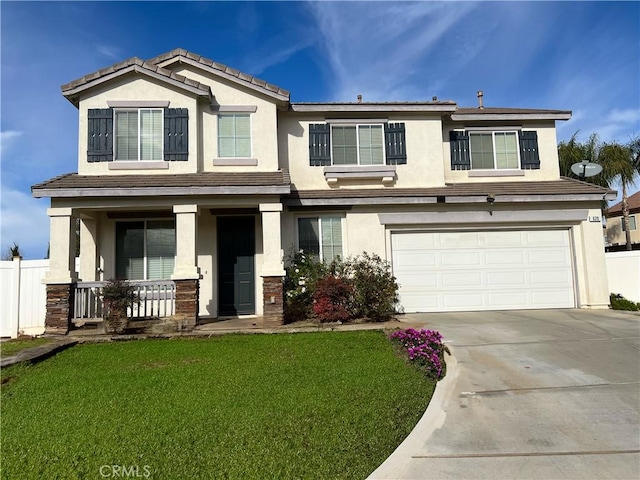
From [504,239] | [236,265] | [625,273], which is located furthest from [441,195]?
[625,273]

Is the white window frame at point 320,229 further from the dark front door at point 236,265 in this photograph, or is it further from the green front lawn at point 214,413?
the green front lawn at point 214,413

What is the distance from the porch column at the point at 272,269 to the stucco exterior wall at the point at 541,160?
19.8 ft

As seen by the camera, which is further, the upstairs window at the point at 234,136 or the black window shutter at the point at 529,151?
the black window shutter at the point at 529,151

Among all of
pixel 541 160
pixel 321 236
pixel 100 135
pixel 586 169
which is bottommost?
pixel 321 236

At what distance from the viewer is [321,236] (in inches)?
466

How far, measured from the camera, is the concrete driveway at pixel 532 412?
3.71 meters

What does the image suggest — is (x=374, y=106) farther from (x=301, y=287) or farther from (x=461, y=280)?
(x=301, y=287)

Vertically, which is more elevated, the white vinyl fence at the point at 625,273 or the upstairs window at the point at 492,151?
the upstairs window at the point at 492,151

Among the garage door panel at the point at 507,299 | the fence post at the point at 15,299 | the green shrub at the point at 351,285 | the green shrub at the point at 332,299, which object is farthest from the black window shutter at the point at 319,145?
the fence post at the point at 15,299

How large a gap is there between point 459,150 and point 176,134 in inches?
337

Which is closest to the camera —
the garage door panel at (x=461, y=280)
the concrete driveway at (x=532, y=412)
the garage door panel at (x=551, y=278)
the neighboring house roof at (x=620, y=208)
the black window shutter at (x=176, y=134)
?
the concrete driveway at (x=532, y=412)

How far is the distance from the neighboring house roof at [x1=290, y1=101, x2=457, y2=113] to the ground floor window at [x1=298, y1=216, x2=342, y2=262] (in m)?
3.35

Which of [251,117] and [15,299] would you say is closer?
[15,299]

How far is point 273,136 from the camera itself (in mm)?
11641
